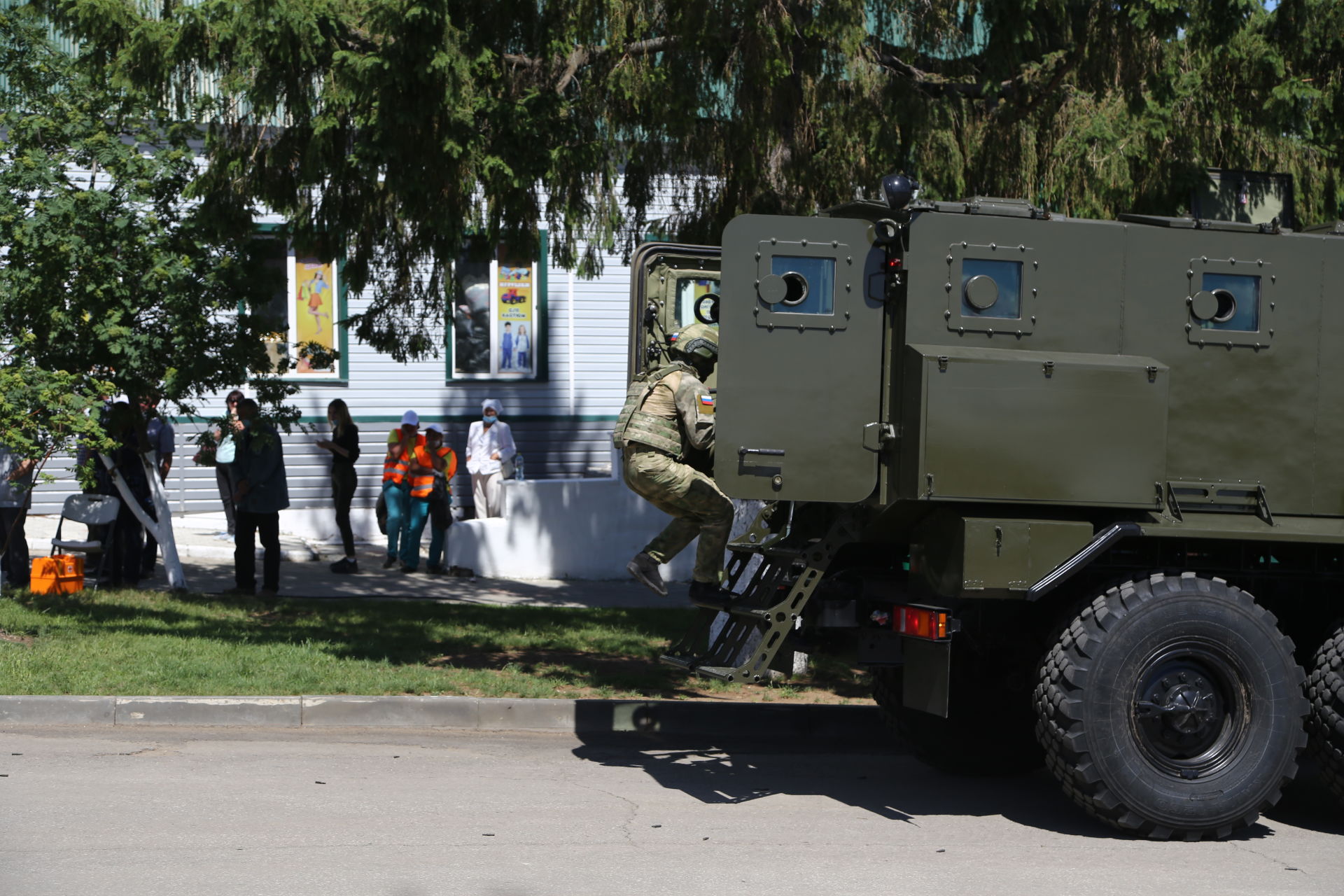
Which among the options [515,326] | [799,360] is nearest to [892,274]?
[799,360]

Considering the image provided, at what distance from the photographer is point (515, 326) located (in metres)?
20.6

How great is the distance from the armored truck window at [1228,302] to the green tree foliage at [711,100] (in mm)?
3213

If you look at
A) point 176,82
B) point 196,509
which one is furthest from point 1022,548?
point 196,509

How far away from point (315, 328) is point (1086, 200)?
39.4 ft

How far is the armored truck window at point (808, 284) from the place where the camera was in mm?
6688

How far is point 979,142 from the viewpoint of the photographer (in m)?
10.7

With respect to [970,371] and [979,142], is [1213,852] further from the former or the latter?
[979,142]

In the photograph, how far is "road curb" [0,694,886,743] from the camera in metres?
8.42

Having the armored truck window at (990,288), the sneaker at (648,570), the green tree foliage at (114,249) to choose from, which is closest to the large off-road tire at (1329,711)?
the armored truck window at (990,288)

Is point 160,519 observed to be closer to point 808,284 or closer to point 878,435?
point 808,284

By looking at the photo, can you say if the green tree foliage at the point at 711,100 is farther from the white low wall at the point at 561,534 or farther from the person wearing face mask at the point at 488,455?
the person wearing face mask at the point at 488,455

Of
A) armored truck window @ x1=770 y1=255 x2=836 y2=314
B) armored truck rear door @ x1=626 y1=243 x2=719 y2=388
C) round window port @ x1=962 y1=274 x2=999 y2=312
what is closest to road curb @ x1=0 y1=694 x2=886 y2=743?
armored truck rear door @ x1=626 y1=243 x2=719 y2=388

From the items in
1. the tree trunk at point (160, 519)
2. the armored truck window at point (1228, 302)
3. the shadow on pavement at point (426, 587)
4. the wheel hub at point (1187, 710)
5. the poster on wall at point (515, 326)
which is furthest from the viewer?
the poster on wall at point (515, 326)

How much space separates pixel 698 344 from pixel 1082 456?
6.87ft
